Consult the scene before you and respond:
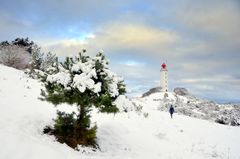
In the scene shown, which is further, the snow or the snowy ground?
the snow

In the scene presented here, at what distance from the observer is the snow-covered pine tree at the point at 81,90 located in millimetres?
15000

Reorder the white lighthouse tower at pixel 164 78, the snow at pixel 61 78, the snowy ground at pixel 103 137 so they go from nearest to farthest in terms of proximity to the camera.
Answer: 1. the snowy ground at pixel 103 137
2. the snow at pixel 61 78
3. the white lighthouse tower at pixel 164 78

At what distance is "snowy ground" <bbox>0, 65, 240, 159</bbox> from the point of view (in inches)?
483

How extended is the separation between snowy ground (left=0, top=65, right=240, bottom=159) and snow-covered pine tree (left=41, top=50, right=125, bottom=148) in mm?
809

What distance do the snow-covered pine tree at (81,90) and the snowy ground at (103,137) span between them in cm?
81

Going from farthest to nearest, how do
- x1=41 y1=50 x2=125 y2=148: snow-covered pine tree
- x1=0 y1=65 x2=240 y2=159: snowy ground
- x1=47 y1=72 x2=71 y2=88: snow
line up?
1. x1=47 y1=72 x2=71 y2=88: snow
2. x1=41 y1=50 x2=125 y2=148: snow-covered pine tree
3. x1=0 y1=65 x2=240 y2=159: snowy ground

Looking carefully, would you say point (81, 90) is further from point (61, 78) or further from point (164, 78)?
point (164, 78)

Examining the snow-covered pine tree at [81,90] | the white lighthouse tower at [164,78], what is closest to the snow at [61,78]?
the snow-covered pine tree at [81,90]

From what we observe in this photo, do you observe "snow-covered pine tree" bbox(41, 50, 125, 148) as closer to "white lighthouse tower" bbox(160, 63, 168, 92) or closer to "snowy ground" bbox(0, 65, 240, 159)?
"snowy ground" bbox(0, 65, 240, 159)

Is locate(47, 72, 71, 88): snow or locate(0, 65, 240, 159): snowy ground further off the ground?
locate(47, 72, 71, 88): snow

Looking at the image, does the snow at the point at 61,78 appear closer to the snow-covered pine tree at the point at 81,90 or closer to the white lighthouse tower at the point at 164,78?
the snow-covered pine tree at the point at 81,90

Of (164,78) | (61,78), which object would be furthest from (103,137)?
(164,78)

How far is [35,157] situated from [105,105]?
501 centimetres

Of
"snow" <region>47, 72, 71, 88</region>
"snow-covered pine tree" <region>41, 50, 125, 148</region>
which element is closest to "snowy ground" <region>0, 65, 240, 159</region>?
"snow-covered pine tree" <region>41, 50, 125, 148</region>
